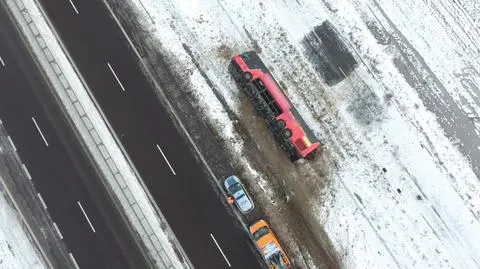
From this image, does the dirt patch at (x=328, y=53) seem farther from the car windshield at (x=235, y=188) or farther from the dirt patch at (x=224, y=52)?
the car windshield at (x=235, y=188)

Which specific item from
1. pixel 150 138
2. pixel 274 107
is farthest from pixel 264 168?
pixel 150 138

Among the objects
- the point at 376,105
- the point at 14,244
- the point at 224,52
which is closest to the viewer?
the point at 14,244

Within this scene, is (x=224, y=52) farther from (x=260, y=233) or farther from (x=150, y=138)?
(x=260, y=233)

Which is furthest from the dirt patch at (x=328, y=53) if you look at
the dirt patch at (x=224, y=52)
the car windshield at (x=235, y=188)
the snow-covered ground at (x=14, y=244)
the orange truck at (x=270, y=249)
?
the snow-covered ground at (x=14, y=244)

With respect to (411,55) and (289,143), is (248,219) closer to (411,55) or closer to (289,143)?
(289,143)

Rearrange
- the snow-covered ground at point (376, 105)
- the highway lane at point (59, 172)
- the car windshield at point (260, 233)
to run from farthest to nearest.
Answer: the snow-covered ground at point (376, 105), the highway lane at point (59, 172), the car windshield at point (260, 233)
